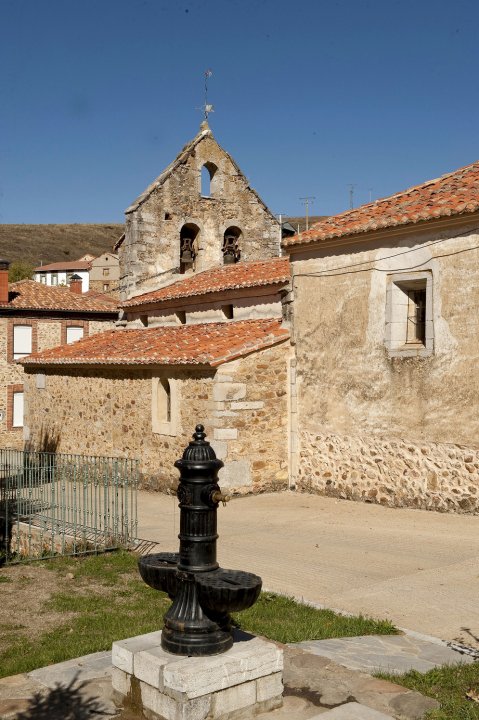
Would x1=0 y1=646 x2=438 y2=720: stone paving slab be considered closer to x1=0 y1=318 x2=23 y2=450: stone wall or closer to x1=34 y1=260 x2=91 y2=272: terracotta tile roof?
x1=0 y1=318 x2=23 y2=450: stone wall

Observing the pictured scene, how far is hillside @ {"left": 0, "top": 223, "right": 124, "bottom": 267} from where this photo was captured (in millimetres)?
85188

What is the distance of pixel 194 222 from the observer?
69.2ft

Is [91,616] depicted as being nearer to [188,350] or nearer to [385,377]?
[385,377]

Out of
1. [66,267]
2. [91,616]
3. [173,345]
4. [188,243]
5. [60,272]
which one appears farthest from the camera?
[60,272]

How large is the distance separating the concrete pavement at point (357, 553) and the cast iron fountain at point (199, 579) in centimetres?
247

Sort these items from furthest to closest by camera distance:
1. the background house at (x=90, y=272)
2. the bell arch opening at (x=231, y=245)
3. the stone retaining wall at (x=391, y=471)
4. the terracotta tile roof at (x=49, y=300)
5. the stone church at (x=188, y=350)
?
1. the background house at (x=90, y=272)
2. the terracotta tile roof at (x=49, y=300)
3. the bell arch opening at (x=231, y=245)
4. the stone church at (x=188, y=350)
5. the stone retaining wall at (x=391, y=471)

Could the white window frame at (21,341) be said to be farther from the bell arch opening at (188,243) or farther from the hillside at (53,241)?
the hillside at (53,241)

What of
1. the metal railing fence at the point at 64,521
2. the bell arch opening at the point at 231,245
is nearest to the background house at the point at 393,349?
the metal railing fence at the point at 64,521

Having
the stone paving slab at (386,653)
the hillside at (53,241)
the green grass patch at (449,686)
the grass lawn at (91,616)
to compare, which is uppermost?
the hillside at (53,241)

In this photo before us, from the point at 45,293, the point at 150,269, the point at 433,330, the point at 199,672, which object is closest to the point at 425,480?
the point at 433,330

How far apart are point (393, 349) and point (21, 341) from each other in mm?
21005

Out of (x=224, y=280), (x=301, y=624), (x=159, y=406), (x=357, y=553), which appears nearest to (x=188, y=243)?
(x=224, y=280)

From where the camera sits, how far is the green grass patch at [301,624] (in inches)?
238

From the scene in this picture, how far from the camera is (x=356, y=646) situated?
568cm
